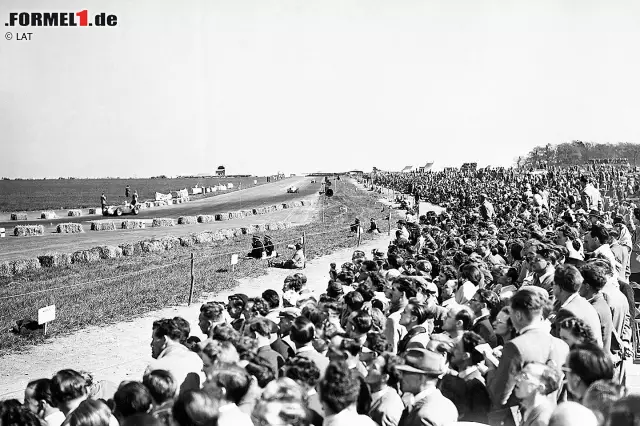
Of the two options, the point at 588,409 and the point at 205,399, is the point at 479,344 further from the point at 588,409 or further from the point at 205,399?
the point at 205,399

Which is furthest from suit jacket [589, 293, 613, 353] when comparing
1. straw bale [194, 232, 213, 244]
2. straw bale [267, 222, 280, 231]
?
straw bale [267, 222, 280, 231]

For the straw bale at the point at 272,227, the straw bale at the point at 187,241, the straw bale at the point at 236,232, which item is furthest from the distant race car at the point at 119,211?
the straw bale at the point at 187,241

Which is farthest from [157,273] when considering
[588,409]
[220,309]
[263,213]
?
[263,213]

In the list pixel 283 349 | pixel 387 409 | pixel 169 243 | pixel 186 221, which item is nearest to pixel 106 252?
pixel 169 243

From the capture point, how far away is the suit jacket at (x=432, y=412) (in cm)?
375

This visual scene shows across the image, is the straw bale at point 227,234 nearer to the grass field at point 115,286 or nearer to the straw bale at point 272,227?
the straw bale at point 272,227

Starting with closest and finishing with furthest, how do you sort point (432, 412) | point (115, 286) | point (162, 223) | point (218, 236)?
point (432, 412)
point (115, 286)
point (218, 236)
point (162, 223)

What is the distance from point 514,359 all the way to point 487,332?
61.2 inches

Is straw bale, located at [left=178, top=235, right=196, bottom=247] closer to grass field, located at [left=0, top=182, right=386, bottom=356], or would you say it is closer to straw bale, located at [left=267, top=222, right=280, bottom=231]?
grass field, located at [left=0, top=182, right=386, bottom=356]

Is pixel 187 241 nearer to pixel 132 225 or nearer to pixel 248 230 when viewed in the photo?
pixel 248 230

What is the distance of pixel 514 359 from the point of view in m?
4.21

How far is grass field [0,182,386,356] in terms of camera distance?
12930 mm

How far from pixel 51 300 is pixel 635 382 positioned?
13.8 m

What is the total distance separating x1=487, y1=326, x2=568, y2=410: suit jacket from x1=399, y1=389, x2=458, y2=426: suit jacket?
529 millimetres
